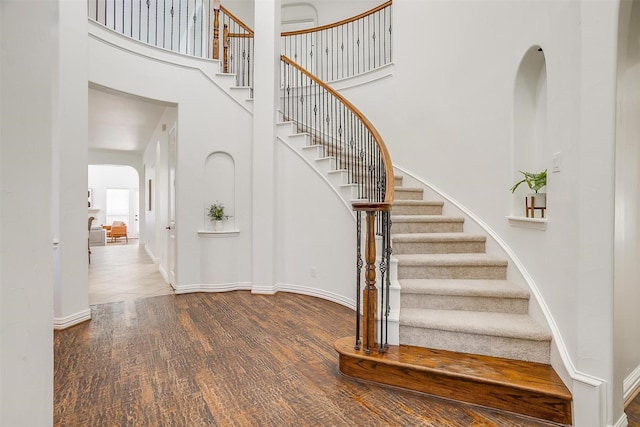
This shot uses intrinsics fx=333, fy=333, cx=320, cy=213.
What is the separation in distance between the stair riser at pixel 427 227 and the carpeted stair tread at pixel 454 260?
54cm

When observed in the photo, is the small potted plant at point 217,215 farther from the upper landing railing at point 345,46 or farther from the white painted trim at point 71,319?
the upper landing railing at point 345,46

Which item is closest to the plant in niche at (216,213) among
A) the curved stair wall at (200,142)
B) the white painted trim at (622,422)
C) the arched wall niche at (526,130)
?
the curved stair wall at (200,142)

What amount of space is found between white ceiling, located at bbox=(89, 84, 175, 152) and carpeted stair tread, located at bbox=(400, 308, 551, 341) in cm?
414

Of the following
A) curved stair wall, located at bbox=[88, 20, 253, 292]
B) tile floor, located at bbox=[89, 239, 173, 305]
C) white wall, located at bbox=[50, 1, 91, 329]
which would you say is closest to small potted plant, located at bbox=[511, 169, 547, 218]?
curved stair wall, located at bbox=[88, 20, 253, 292]

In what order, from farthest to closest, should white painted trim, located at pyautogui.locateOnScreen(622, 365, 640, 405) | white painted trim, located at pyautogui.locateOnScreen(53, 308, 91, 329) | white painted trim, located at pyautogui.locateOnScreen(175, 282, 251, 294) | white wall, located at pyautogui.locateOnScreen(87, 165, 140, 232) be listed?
white wall, located at pyautogui.locateOnScreen(87, 165, 140, 232), white painted trim, located at pyautogui.locateOnScreen(175, 282, 251, 294), white painted trim, located at pyautogui.locateOnScreen(53, 308, 91, 329), white painted trim, located at pyautogui.locateOnScreen(622, 365, 640, 405)

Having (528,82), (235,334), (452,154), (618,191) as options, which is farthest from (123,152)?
(618,191)

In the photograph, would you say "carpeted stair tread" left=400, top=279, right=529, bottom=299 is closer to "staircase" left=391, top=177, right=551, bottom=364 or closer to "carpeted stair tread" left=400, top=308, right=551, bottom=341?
"staircase" left=391, top=177, right=551, bottom=364

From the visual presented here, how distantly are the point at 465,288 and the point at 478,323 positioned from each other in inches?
13.4

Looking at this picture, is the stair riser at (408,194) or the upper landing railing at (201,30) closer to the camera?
the stair riser at (408,194)

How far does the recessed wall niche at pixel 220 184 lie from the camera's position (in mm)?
4738

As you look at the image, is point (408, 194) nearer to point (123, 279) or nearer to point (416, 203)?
point (416, 203)

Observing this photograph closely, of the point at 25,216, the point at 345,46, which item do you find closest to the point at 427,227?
the point at 25,216

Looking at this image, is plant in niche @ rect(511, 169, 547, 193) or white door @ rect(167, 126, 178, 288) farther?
white door @ rect(167, 126, 178, 288)

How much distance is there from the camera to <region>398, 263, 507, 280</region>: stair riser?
288 centimetres
